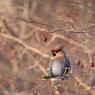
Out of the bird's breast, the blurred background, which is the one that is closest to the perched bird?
the bird's breast

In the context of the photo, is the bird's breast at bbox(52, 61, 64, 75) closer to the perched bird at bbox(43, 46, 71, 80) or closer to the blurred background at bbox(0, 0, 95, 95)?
the perched bird at bbox(43, 46, 71, 80)

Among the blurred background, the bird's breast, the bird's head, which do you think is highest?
the bird's head

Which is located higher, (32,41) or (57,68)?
(57,68)

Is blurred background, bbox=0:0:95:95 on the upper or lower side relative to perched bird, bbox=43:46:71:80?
lower

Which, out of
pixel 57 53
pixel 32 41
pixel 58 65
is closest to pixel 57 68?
pixel 58 65

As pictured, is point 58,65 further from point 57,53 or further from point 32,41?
point 32,41

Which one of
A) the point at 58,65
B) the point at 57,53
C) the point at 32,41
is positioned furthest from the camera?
the point at 32,41

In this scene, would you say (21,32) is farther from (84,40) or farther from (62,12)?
(84,40)

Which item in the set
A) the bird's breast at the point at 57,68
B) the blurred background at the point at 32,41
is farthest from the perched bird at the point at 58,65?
the blurred background at the point at 32,41

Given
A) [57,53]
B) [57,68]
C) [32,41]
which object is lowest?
[32,41]
